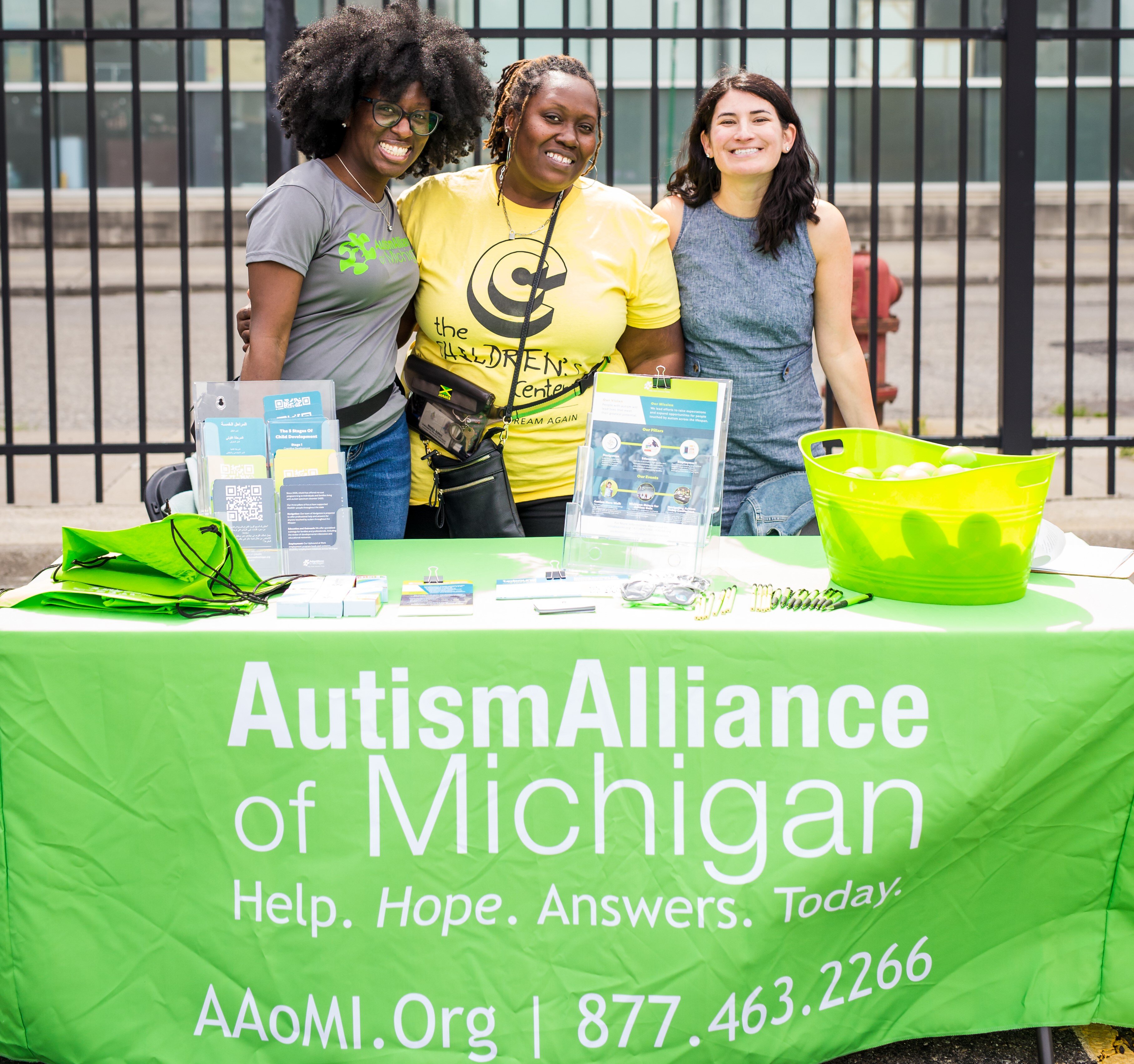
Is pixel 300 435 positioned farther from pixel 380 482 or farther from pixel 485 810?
pixel 485 810

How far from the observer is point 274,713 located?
2.04 metres

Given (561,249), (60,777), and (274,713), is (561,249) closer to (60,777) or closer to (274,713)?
(274,713)

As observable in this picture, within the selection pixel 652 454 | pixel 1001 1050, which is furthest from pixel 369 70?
pixel 1001 1050

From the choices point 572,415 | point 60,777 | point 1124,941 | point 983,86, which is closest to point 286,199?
point 572,415

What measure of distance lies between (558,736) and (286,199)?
4.09ft

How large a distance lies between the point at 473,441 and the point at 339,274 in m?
0.46

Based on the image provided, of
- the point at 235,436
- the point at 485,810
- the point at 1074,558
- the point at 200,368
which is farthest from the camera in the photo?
the point at 200,368

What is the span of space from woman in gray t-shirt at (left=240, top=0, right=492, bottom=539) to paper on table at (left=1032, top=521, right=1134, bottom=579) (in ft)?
4.51

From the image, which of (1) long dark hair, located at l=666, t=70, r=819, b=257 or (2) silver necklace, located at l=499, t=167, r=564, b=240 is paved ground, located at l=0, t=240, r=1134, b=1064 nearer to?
(2) silver necklace, located at l=499, t=167, r=564, b=240

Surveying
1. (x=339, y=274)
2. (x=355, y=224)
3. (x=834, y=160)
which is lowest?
(x=339, y=274)

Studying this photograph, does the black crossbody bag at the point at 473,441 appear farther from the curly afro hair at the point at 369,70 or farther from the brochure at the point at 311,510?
the brochure at the point at 311,510

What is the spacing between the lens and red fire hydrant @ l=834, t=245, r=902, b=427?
16.9 ft

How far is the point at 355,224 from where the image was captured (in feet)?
8.59

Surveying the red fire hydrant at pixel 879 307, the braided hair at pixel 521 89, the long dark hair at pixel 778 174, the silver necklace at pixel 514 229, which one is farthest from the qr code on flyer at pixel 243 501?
the red fire hydrant at pixel 879 307
